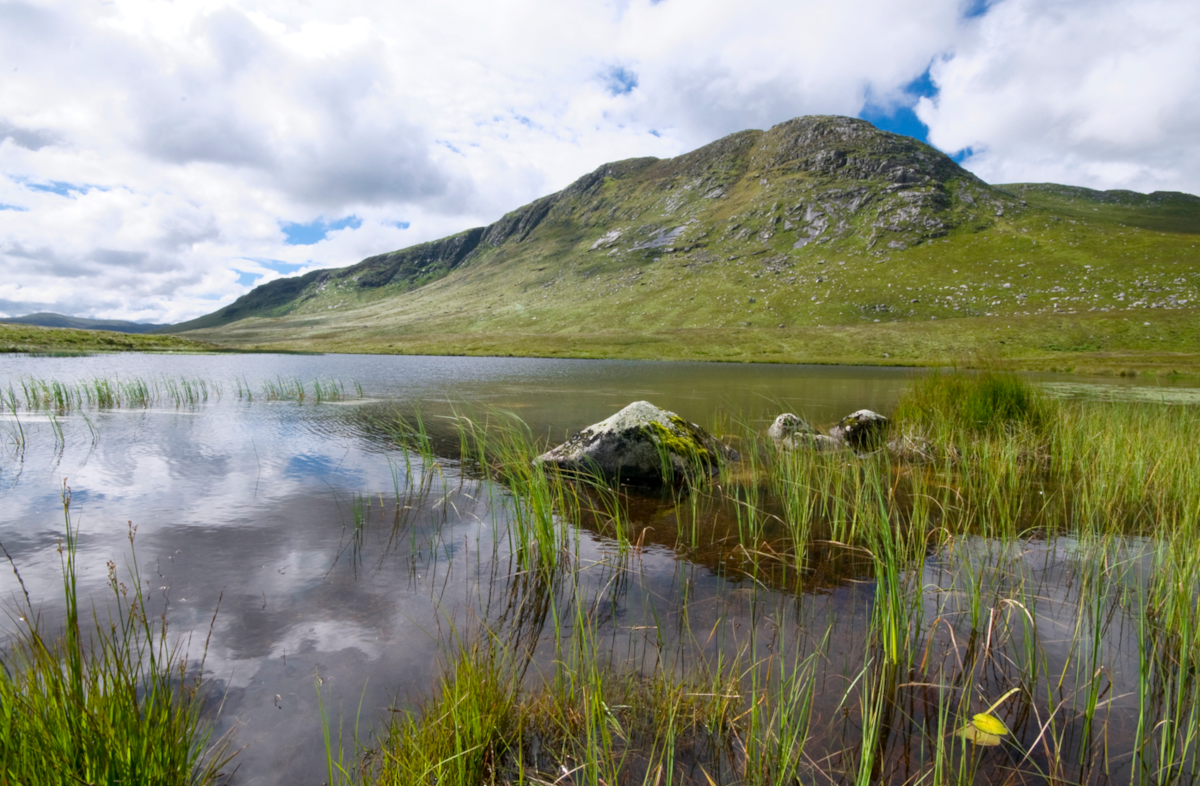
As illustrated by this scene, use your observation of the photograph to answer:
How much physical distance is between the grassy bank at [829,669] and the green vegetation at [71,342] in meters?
68.2

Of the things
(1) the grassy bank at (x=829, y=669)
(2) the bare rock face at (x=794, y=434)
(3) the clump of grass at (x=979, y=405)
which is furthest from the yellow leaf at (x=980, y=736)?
(3) the clump of grass at (x=979, y=405)

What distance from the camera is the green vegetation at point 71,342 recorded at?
51.3 m

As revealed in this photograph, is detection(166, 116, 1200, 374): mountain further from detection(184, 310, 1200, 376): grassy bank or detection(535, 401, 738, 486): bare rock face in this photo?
detection(535, 401, 738, 486): bare rock face

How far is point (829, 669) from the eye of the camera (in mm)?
4180

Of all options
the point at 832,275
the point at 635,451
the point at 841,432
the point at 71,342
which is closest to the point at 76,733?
the point at 635,451

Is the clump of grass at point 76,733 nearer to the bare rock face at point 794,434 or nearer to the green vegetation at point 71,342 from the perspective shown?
the bare rock face at point 794,434

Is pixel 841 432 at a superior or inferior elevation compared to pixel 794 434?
inferior

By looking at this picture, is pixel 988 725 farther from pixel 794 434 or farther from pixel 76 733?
pixel 794 434

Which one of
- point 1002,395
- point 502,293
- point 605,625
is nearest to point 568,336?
point 502,293

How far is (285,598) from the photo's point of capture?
5527 millimetres

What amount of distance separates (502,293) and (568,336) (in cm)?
7257

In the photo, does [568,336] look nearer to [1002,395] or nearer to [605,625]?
[1002,395]

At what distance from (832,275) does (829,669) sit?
120 metres

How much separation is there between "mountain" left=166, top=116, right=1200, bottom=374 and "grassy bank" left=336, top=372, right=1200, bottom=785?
5134cm
